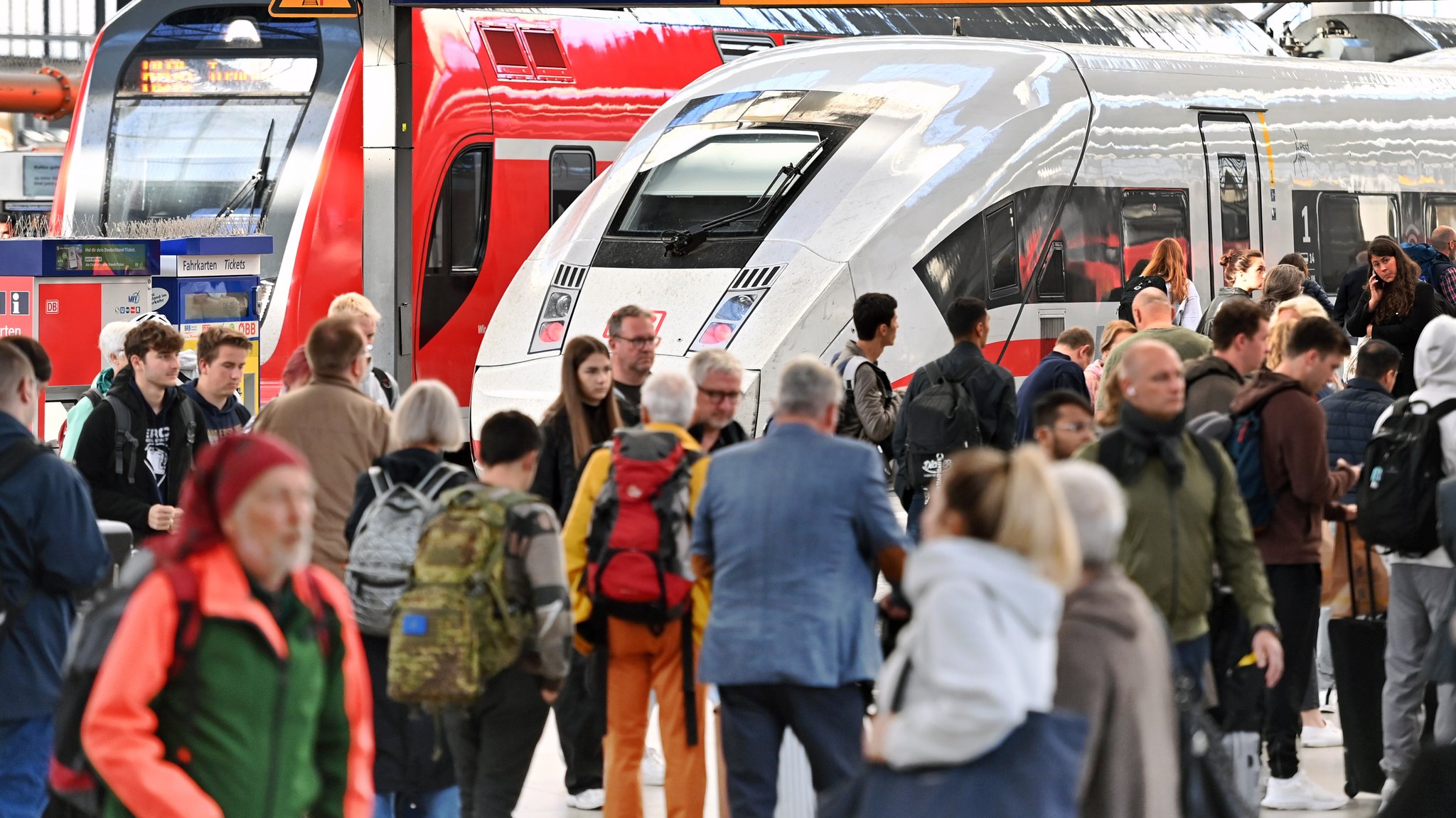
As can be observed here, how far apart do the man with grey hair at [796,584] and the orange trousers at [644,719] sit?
534mm

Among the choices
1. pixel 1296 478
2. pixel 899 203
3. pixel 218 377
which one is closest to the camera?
pixel 1296 478

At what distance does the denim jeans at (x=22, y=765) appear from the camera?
5871 millimetres

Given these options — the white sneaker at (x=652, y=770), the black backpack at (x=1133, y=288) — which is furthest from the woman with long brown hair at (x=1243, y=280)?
the white sneaker at (x=652, y=770)

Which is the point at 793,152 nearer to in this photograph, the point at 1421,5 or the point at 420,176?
the point at 420,176

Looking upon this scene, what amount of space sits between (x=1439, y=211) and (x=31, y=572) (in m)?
13.3

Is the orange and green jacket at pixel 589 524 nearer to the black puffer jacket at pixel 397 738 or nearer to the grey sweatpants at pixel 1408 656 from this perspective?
the black puffer jacket at pixel 397 738

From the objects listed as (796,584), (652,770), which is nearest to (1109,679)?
(796,584)

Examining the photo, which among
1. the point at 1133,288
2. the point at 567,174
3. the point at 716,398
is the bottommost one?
the point at 716,398

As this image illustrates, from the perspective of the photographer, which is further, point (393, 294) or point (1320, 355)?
point (393, 294)

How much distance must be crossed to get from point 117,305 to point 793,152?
4.06 m

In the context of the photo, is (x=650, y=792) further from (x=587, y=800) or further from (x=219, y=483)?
(x=219, y=483)

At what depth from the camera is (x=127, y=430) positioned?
7.88 meters

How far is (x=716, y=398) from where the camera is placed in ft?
21.8

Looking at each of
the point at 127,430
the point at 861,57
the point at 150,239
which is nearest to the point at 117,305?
the point at 150,239
